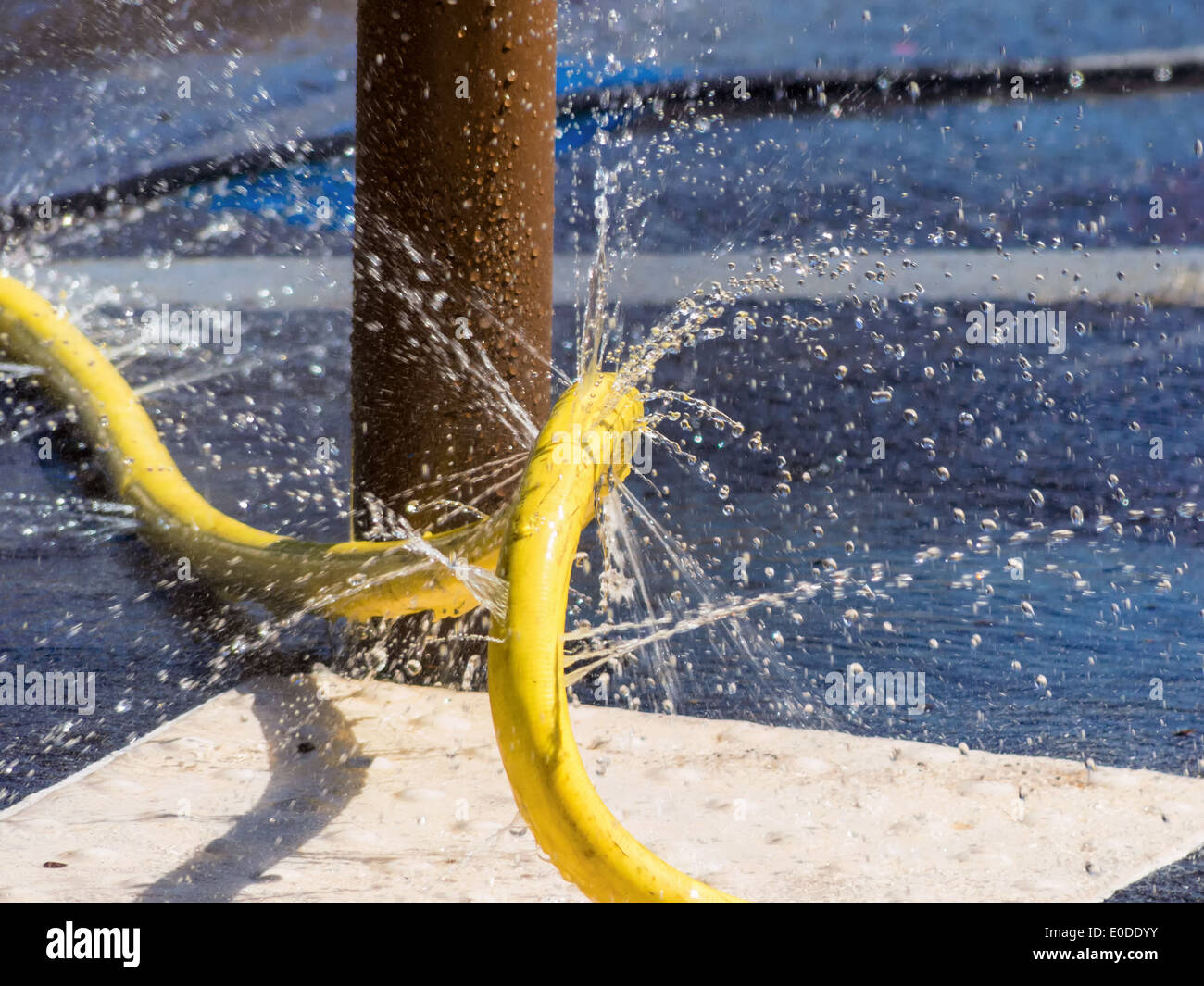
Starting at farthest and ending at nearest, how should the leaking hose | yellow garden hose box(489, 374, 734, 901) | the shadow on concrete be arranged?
the leaking hose < the shadow on concrete < yellow garden hose box(489, 374, 734, 901)

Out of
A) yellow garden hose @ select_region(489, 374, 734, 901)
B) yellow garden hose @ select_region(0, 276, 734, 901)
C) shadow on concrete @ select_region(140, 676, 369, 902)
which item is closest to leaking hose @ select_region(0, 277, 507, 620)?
yellow garden hose @ select_region(0, 276, 734, 901)

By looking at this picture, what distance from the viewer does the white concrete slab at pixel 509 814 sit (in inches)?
115

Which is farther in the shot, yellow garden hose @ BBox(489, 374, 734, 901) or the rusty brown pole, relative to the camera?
the rusty brown pole

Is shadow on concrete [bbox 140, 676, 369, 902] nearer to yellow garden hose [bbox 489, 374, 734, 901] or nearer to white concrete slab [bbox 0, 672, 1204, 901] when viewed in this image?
white concrete slab [bbox 0, 672, 1204, 901]

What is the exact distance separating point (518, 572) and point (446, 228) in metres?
1.47

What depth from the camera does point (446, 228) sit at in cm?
385

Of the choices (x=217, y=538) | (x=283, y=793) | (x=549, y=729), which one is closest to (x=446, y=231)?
(x=217, y=538)

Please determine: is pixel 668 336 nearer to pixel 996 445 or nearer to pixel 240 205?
pixel 996 445

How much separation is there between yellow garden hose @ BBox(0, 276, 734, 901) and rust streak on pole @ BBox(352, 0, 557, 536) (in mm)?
358

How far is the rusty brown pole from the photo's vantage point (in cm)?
379

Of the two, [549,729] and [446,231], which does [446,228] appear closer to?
[446,231]

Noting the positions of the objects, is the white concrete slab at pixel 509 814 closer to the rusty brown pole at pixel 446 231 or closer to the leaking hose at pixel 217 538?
the leaking hose at pixel 217 538

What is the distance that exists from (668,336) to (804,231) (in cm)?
1032
